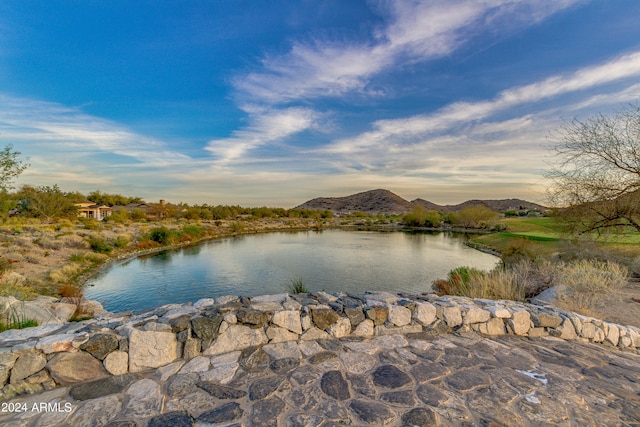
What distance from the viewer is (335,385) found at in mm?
2436

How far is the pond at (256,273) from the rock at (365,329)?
24.9 feet

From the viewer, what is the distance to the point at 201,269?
49.6 feet

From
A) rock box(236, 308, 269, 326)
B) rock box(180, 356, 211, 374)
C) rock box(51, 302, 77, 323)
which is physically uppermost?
rock box(236, 308, 269, 326)

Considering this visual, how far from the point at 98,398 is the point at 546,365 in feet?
13.6

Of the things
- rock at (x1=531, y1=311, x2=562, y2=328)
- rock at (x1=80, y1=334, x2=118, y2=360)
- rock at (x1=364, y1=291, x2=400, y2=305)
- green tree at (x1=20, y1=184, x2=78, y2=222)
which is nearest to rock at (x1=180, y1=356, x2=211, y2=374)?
rock at (x1=80, y1=334, x2=118, y2=360)

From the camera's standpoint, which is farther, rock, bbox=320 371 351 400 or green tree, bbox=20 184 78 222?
green tree, bbox=20 184 78 222

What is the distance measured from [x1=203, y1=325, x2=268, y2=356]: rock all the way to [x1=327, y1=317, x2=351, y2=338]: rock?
0.79 meters

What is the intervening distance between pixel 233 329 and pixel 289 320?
611 millimetres

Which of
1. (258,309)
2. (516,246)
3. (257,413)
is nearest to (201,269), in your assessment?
(258,309)

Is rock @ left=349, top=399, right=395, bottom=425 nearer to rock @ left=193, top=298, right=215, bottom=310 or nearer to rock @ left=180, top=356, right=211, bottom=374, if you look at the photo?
rock @ left=180, top=356, right=211, bottom=374

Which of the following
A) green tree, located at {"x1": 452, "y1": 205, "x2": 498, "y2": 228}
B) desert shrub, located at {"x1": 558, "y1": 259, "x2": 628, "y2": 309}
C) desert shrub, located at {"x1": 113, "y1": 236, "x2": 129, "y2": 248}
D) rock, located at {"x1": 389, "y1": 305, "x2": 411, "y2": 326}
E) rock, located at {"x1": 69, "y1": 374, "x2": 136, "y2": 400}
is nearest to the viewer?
rock, located at {"x1": 69, "y1": 374, "x2": 136, "y2": 400}

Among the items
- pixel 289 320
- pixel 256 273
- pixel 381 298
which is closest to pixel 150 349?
pixel 289 320

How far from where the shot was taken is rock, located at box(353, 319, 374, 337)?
342 cm

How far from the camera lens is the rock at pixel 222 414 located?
199 centimetres
